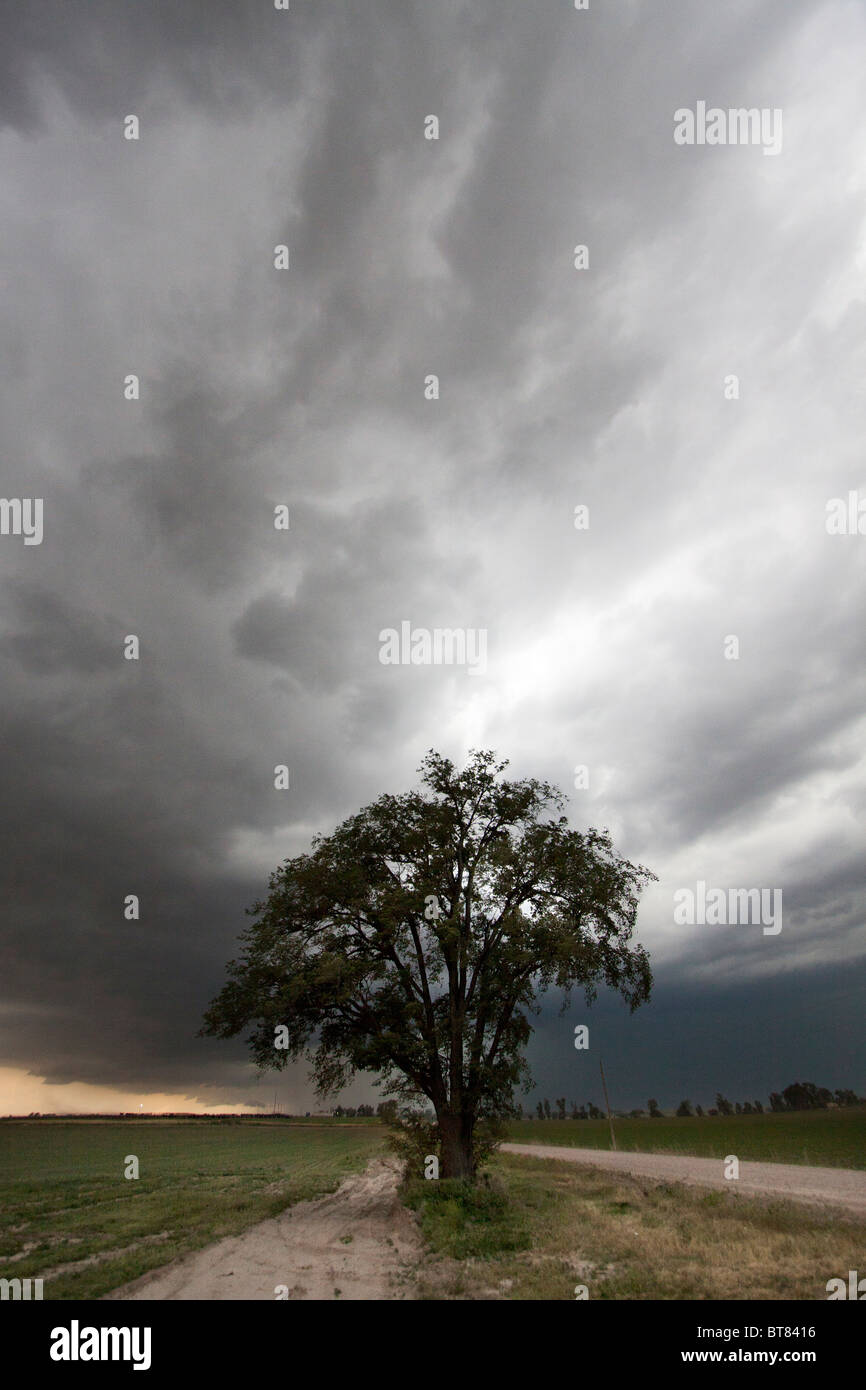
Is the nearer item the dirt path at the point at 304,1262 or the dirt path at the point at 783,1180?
the dirt path at the point at 304,1262

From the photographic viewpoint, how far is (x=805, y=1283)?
38.0 ft

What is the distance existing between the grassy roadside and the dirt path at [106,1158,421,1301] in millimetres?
790

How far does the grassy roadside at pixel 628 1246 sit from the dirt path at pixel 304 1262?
2.59 ft

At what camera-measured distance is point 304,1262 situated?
15.4m

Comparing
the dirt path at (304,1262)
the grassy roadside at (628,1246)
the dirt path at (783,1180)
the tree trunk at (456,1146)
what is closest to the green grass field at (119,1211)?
the dirt path at (304,1262)

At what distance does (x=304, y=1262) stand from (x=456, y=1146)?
8828 millimetres

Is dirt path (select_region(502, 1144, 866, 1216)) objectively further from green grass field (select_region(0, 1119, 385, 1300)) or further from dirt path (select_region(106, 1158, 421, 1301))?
green grass field (select_region(0, 1119, 385, 1300))

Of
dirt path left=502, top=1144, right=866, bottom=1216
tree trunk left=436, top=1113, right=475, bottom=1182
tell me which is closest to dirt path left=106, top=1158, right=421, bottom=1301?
tree trunk left=436, top=1113, right=475, bottom=1182

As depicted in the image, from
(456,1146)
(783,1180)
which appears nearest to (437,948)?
(456,1146)

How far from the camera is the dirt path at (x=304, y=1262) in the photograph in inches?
497

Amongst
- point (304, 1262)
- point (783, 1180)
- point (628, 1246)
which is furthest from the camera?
point (783, 1180)

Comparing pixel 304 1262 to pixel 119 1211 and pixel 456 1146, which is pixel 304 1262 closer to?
pixel 456 1146

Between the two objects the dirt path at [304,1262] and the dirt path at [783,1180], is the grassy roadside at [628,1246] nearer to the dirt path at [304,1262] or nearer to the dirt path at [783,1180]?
the dirt path at [304,1262]

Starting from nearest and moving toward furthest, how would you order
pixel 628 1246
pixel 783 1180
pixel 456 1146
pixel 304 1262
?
pixel 628 1246
pixel 304 1262
pixel 456 1146
pixel 783 1180
